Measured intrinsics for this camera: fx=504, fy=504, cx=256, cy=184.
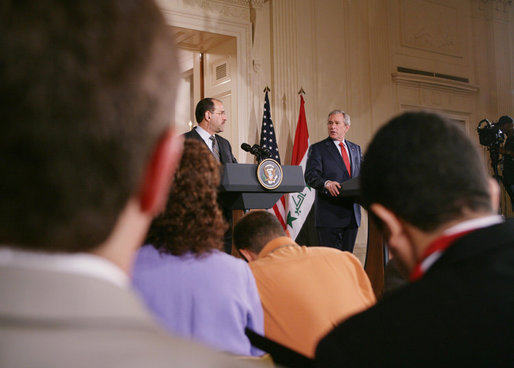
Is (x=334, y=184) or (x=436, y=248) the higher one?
(x=334, y=184)

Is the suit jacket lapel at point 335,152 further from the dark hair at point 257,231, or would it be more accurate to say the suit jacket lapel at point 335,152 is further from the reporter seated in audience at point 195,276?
the reporter seated in audience at point 195,276

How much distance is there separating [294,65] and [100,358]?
718 centimetres

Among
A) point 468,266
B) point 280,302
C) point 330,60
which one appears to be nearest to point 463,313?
point 468,266

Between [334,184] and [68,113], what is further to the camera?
[334,184]

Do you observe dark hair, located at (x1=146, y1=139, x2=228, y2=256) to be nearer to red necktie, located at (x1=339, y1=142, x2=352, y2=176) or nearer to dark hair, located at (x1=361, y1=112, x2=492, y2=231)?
dark hair, located at (x1=361, y1=112, x2=492, y2=231)

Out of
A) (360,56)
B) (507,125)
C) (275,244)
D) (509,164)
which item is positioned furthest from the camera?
(360,56)

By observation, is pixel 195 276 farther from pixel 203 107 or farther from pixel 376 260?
pixel 203 107

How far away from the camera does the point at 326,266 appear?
174cm

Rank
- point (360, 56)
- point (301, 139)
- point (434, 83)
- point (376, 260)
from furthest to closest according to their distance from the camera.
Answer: point (434, 83)
point (360, 56)
point (301, 139)
point (376, 260)

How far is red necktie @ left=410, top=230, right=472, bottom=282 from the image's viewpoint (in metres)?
0.80

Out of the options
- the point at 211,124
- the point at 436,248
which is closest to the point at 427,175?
the point at 436,248

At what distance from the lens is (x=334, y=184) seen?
4633 mm

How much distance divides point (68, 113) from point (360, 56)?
806 cm

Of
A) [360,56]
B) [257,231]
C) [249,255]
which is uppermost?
[360,56]
